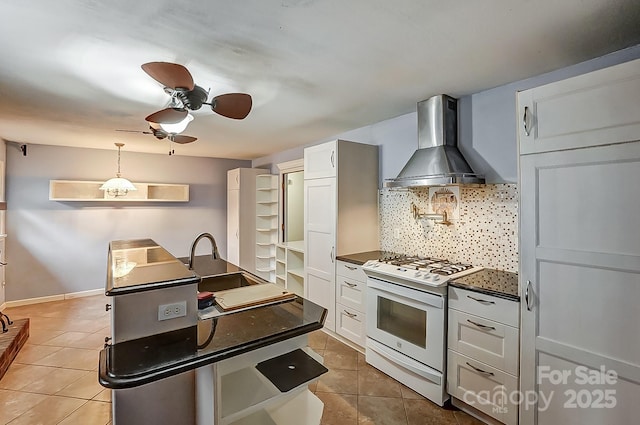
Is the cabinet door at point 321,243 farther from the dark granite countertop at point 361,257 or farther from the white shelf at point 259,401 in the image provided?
the white shelf at point 259,401

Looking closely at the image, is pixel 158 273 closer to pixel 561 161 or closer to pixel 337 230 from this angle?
pixel 337 230

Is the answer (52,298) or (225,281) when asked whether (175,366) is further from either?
(52,298)

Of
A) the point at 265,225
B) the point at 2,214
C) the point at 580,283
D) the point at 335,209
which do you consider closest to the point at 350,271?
the point at 335,209

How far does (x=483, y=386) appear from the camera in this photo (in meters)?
2.03

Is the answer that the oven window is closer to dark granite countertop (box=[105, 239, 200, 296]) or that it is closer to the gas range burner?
the gas range burner

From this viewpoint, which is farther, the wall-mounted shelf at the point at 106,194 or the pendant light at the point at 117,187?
the wall-mounted shelf at the point at 106,194

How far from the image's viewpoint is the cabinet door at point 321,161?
323 cm

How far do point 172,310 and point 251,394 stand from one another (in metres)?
0.52

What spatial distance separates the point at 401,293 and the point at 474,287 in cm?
58

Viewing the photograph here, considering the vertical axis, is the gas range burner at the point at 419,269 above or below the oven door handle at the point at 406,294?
above

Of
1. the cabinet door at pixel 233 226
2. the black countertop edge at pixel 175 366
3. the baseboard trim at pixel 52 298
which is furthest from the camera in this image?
the cabinet door at pixel 233 226

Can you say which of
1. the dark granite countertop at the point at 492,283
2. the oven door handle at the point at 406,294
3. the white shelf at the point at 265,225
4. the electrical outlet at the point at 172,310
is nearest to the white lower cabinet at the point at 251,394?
the electrical outlet at the point at 172,310

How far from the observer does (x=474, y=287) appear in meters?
2.05

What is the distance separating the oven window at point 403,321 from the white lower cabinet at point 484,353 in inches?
8.7
